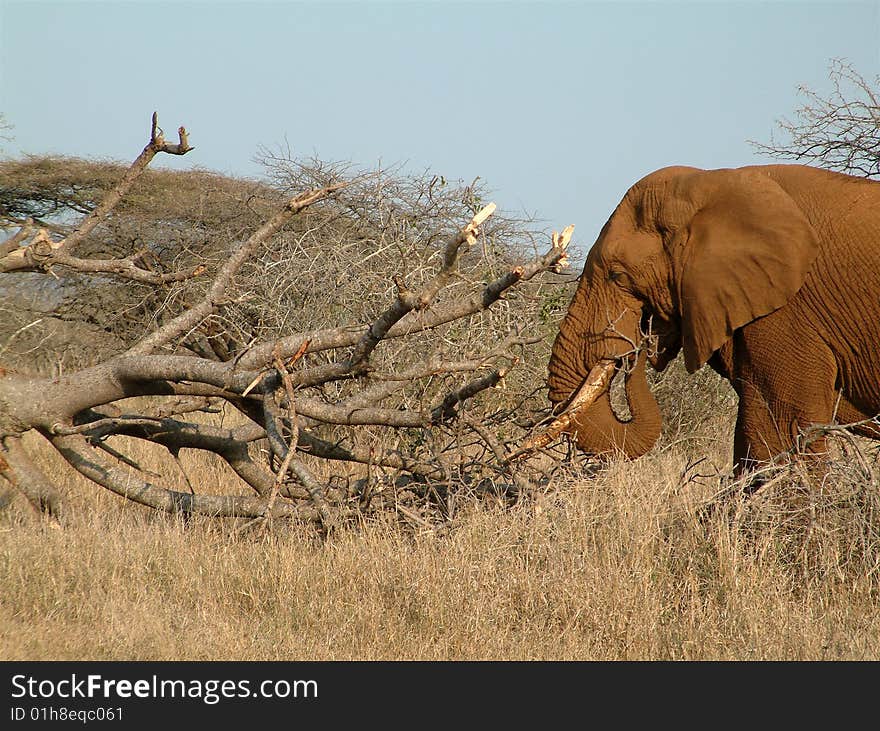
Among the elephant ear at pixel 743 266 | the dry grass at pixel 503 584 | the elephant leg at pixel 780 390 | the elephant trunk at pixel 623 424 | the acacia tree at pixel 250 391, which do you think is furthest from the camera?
the elephant trunk at pixel 623 424

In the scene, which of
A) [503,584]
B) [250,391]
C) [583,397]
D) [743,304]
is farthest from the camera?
[583,397]

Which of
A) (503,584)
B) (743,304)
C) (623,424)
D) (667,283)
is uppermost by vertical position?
(667,283)

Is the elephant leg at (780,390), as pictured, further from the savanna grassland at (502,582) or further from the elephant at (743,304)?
the savanna grassland at (502,582)

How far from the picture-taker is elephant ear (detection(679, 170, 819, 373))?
6.26 m

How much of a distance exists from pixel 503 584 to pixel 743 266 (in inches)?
→ 99.5

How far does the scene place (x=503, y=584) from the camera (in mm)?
5137

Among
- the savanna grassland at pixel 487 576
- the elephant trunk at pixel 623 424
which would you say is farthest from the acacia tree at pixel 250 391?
the elephant trunk at pixel 623 424

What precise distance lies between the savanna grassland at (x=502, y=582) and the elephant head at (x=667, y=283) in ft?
1.77

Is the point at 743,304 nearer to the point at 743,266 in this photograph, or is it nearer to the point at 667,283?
the point at 743,266

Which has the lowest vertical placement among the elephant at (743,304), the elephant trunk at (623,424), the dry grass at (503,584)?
the dry grass at (503,584)

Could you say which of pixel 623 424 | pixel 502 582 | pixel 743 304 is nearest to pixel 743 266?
pixel 743 304

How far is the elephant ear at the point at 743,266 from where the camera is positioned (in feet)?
20.5

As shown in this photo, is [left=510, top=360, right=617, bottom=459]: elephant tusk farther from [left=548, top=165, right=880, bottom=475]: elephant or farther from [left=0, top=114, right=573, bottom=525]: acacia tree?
[left=0, top=114, right=573, bottom=525]: acacia tree

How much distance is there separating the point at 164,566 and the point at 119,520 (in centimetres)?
143
